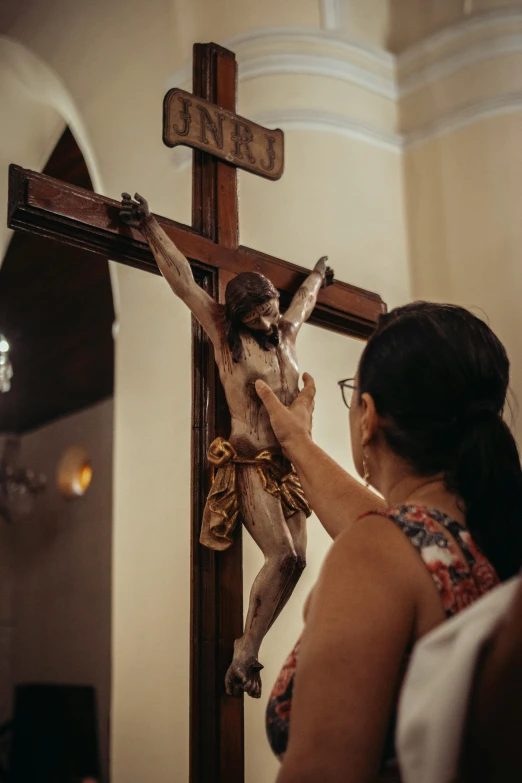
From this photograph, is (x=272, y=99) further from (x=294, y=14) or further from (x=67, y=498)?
(x=67, y=498)

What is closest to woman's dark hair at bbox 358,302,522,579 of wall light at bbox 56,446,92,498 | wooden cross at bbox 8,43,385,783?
wooden cross at bbox 8,43,385,783

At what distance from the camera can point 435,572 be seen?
3.09 ft

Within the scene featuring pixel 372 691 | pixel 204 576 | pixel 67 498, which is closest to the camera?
pixel 372 691

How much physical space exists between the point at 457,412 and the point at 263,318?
0.62m

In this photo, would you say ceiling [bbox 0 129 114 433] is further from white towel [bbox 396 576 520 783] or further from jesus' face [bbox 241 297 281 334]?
white towel [bbox 396 576 520 783]

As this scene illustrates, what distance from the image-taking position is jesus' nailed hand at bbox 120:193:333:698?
1551 mm

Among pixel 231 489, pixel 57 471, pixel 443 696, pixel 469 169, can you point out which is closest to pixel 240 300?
pixel 231 489

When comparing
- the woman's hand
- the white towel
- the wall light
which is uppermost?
the wall light

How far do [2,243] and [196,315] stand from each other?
1.89 metres

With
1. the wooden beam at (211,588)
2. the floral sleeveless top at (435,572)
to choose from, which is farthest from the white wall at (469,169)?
the floral sleeveless top at (435,572)

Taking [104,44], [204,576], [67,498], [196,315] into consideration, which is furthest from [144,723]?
[67,498]

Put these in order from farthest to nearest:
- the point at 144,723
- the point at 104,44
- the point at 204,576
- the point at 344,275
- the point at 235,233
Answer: the point at 104,44, the point at 344,275, the point at 144,723, the point at 235,233, the point at 204,576

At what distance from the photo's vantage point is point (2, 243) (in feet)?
10.8

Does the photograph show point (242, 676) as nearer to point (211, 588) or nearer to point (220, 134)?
point (211, 588)
